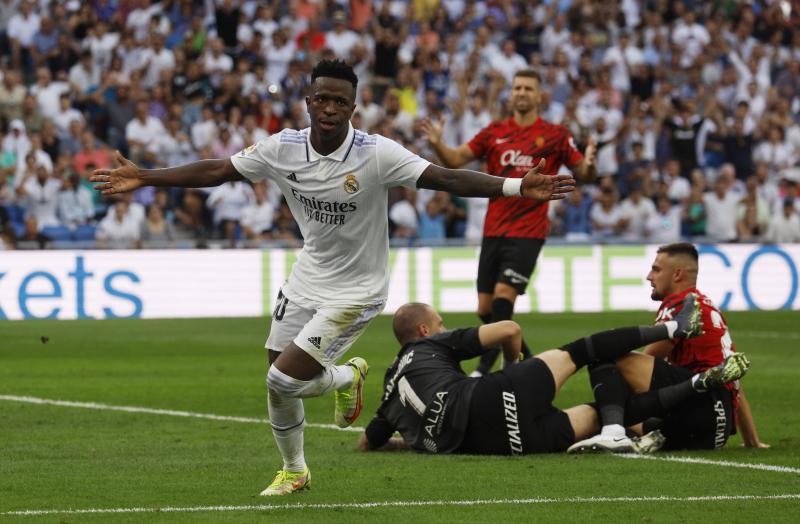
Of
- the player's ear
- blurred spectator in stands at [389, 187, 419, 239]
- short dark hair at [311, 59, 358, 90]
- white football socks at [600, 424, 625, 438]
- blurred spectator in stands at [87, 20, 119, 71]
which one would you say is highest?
blurred spectator in stands at [87, 20, 119, 71]

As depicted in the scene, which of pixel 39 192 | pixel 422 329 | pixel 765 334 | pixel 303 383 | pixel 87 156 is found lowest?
pixel 765 334

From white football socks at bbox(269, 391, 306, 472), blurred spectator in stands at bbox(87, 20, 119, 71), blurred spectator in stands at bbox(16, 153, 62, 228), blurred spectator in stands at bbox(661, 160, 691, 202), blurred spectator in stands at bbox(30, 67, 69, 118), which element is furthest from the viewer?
blurred spectator in stands at bbox(661, 160, 691, 202)

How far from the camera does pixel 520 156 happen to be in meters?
13.3

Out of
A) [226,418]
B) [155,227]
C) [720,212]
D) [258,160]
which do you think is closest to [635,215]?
[720,212]

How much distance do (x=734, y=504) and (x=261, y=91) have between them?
20722 millimetres

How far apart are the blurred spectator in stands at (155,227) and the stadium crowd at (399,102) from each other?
3cm

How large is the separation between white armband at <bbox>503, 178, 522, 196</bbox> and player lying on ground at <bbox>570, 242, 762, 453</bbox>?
212 cm

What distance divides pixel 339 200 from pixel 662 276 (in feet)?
9.12

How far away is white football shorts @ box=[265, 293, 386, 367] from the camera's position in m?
7.92

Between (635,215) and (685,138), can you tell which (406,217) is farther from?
(685,138)

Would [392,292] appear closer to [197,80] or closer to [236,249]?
[236,249]

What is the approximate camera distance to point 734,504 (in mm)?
7516

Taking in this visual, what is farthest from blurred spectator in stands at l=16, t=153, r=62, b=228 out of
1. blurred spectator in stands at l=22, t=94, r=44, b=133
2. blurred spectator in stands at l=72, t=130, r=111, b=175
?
blurred spectator in stands at l=22, t=94, r=44, b=133

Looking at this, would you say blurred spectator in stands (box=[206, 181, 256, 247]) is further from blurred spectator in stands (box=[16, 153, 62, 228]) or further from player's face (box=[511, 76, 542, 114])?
player's face (box=[511, 76, 542, 114])
